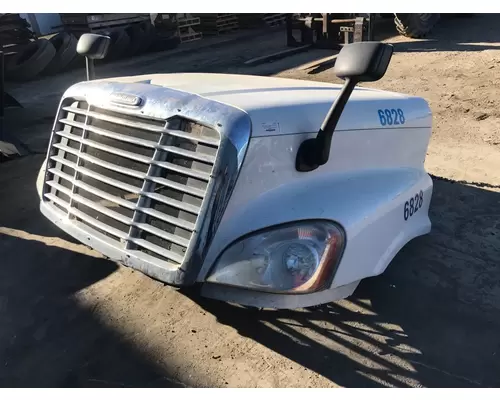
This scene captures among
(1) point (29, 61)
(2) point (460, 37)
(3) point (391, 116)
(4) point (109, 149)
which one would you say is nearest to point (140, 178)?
(4) point (109, 149)

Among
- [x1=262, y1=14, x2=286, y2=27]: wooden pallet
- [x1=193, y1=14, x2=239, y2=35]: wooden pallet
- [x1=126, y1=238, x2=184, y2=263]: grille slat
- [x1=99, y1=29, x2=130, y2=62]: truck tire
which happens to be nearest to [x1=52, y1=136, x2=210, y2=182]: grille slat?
[x1=126, y1=238, x2=184, y2=263]: grille slat

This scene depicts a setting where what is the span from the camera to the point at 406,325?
2.95 m

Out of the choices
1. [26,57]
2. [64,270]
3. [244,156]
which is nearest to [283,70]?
[26,57]

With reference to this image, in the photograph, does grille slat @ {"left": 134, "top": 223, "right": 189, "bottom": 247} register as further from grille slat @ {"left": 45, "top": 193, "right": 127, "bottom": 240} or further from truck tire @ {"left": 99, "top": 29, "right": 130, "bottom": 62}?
truck tire @ {"left": 99, "top": 29, "right": 130, "bottom": 62}

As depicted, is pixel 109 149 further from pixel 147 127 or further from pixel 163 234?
pixel 163 234

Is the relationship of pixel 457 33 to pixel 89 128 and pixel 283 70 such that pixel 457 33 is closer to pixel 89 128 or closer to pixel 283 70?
pixel 283 70

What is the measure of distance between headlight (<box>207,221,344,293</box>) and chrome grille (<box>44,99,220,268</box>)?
0.25 m

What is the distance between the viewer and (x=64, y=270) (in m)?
3.60

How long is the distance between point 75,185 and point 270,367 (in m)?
1.54

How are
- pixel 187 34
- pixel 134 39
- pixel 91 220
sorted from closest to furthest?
pixel 91 220
pixel 134 39
pixel 187 34

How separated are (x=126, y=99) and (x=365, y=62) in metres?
1.27

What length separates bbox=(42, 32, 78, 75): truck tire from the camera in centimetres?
1122

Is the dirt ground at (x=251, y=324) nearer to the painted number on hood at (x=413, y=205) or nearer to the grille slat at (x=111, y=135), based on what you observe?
the painted number on hood at (x=413, y=205)

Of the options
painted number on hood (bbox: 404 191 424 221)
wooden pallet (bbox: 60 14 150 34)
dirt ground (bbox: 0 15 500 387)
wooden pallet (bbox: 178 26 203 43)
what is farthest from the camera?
wooden pallet (bbox: 178 26 203 43)
